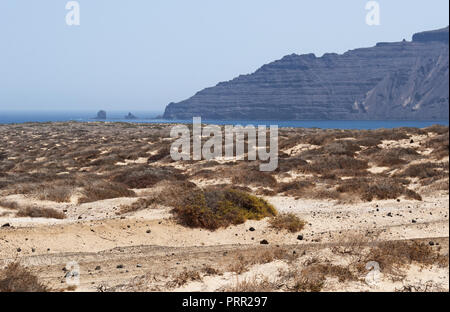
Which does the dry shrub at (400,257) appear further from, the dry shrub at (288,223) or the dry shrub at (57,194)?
the dry shrub at (57,194)

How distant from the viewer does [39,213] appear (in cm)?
1647

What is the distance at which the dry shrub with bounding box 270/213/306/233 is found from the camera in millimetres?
14336

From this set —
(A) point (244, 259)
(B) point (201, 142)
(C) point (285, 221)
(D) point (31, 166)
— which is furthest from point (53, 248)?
(B) point (201, 142)

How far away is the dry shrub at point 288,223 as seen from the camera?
564 inches

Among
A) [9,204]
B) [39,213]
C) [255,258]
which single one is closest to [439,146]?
[255,258]

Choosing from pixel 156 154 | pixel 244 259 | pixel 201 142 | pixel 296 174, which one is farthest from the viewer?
pixel 201 142

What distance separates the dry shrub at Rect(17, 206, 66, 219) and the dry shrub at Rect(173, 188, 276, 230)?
491 centimetres

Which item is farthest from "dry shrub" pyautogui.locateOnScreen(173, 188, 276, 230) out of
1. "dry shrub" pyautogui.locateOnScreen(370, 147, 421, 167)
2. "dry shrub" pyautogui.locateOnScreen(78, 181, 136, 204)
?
"dry shrub" pyautogui.locateOnScreen(370, 147, 421, 167)

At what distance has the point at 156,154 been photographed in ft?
121

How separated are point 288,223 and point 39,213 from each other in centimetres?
987

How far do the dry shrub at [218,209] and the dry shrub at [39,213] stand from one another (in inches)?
193

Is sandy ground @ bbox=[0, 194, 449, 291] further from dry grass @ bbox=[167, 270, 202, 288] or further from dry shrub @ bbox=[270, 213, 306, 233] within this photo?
dry shrub @ bbox=[270, 213, 306, 233]
